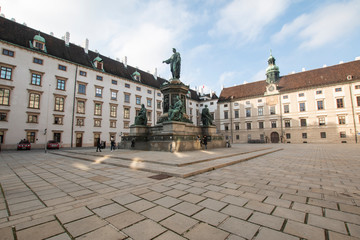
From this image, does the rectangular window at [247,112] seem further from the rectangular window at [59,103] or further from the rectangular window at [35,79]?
the rectangular window at [35,79]

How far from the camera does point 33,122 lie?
81.9 ft

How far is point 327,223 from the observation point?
2.49m

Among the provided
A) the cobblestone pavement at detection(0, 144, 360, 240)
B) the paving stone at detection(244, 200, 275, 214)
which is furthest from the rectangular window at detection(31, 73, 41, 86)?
the paving stone at detection(244, 200, 275, 214)

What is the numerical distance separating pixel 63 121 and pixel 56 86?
5.93m

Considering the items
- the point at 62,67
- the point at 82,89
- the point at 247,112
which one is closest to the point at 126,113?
the point at 82,89

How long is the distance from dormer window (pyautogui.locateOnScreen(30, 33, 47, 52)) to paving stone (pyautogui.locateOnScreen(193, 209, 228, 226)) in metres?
35.9

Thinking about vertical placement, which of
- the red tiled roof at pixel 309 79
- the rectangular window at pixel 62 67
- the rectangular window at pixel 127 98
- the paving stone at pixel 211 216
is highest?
the red tiled roof at pixel 309 79

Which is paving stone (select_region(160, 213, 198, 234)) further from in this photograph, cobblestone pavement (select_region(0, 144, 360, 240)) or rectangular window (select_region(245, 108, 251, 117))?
rectangular window (select_region(245, 108, 251, 117))

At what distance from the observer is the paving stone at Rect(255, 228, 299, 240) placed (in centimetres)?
210

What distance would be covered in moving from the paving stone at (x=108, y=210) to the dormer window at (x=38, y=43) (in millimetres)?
34639

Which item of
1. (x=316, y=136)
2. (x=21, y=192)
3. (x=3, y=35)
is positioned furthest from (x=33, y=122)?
(x=316, y=136)

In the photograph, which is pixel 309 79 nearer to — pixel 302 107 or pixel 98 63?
pixel 302 107

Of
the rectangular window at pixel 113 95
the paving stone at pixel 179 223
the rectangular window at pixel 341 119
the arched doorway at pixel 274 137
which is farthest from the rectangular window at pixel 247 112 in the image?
the paving stone at pixel 179 223

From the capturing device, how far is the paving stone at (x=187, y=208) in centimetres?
289
